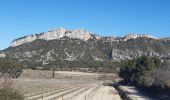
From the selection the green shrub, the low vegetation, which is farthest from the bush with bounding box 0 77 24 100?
the low vegetation

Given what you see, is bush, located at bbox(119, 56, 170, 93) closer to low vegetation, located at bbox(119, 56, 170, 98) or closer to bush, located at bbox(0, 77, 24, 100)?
low vegetation, located at bbox(119, 56, 170, 98)

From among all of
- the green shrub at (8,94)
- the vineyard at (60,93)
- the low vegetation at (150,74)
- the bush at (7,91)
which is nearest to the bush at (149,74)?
the low vegetation at (150,74)

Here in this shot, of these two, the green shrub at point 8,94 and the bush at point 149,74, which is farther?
the bush at point 149,74

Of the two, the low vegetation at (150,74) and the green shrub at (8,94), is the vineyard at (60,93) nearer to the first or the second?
the green shrub at (8,94)

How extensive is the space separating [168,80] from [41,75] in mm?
102343

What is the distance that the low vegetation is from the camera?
247 ft

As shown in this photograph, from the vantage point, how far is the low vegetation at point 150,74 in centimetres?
7526

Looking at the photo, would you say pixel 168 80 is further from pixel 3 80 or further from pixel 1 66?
pixel 1 66

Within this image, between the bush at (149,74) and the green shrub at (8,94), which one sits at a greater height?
the bush at (149,74)

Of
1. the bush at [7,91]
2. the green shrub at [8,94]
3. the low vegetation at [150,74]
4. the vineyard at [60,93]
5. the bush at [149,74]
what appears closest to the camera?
the green shrub at [8,94]

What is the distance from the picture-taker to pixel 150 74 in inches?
3903

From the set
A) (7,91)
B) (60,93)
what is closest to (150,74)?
(60,93)

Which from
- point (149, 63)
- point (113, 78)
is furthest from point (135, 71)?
point (113, 78)

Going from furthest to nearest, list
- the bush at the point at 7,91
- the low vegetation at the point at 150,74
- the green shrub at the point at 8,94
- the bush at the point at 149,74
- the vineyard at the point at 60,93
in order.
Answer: the bush at the point at 149,74
the low vegetation at the point at 150,74
the vineyard at the point at 60,93
the bush at the point at 7,91
the green shrub at the point at 8,94
